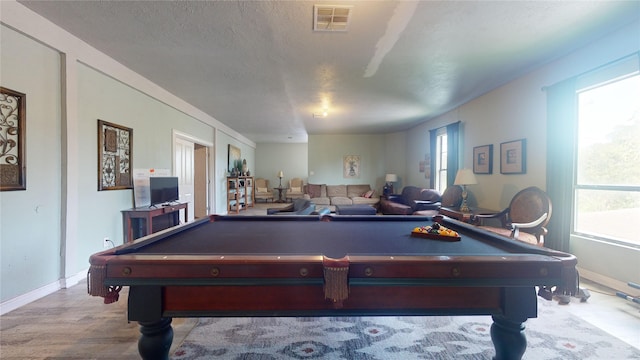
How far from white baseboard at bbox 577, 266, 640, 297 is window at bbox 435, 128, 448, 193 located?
3338 mm

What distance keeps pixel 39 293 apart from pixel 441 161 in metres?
6.81

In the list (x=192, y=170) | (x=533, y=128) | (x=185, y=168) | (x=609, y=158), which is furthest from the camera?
(x=192, y=170)

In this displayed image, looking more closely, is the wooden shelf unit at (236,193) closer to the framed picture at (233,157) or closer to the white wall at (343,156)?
the framed picture at (233,157)

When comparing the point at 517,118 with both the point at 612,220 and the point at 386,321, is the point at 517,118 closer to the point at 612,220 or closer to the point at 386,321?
the point at 612,220

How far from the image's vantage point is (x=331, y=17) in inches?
90.2

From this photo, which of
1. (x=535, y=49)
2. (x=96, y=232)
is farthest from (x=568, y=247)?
(x=96, y=232)

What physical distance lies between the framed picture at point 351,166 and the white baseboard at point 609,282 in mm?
6312

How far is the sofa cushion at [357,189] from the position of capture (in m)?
8.40

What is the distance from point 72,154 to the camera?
270cm

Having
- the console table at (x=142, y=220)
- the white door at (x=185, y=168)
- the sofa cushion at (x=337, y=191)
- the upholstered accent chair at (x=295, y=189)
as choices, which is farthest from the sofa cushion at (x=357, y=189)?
the console table at (x=142, y=220)

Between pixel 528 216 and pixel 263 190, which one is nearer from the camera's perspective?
pixel 528 216

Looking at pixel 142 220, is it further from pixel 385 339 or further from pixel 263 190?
pixel 263 190

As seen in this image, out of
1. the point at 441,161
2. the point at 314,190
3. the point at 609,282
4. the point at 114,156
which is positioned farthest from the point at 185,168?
the point at 609,282

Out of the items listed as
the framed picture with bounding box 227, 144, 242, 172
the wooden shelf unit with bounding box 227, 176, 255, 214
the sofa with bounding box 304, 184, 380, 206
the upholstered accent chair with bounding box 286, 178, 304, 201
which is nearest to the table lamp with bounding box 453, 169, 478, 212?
the sofa with bounding box 304, 184, 380, 206
